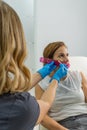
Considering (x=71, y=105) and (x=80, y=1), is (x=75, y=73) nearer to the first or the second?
(x=71, y=105)

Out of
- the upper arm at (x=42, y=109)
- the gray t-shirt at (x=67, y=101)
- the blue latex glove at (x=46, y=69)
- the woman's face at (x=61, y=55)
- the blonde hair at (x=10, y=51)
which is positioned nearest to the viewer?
the blonde hair at (x=10, y=51)

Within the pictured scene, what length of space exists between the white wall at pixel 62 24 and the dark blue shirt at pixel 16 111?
161 centimetres

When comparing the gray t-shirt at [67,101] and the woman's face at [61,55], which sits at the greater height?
the woman's face at [61,55]

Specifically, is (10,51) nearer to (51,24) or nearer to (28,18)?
(28,18)

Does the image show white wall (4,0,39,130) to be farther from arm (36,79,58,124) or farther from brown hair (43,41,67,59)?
arm (36,79,58,124)

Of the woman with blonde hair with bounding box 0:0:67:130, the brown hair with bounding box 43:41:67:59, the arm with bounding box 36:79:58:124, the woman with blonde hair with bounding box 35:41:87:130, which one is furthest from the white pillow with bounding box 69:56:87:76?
the woman with blonde hair with bounding box 0:0:67:130

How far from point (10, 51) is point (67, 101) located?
1.14m

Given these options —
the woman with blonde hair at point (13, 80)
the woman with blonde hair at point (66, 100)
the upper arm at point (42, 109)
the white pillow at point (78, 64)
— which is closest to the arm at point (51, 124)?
the woman with blonde hair at point (66, 100)

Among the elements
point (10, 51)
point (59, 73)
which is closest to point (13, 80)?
point (10, 51)

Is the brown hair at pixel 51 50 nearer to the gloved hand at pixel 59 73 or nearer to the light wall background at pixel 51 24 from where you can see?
the gloved hand at pixel 59 73

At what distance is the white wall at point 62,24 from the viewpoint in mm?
2682

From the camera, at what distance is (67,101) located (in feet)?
6.59

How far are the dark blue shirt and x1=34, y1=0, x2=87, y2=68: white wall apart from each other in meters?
1.61

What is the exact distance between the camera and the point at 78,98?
2016 millimetres
